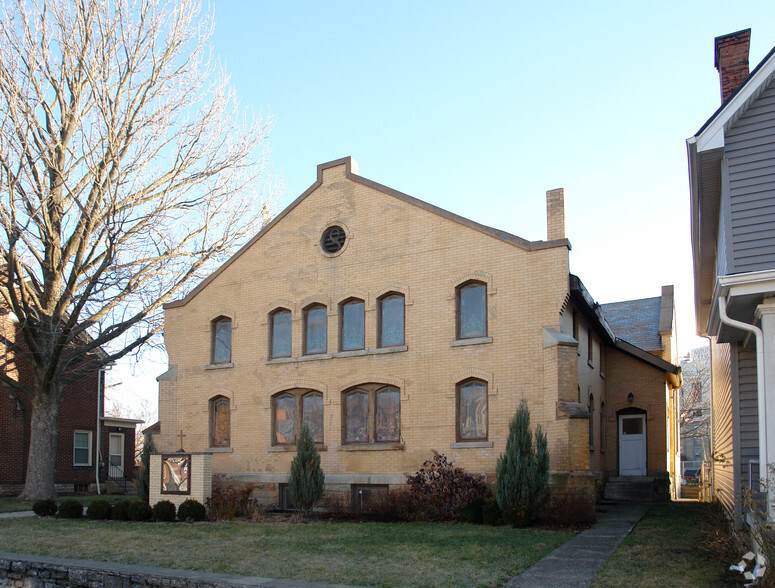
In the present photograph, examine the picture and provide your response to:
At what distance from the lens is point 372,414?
20.3 metres

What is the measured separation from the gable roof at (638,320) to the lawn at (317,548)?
17.2 metres

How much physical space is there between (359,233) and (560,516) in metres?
9.53

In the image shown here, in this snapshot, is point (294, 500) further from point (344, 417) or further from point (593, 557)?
point (593, 557)

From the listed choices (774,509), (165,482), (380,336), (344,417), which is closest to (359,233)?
(380,336)

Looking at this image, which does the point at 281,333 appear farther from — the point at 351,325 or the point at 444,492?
the point at 444,492

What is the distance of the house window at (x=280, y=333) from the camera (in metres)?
22.3

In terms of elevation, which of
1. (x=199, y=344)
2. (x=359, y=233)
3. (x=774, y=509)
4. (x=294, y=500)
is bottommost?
(x=294, y=500)

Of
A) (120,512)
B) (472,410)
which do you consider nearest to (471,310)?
(472,410)

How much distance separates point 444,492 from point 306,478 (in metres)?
3.50

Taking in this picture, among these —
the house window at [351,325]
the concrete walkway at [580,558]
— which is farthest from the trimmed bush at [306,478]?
the concrete walkway at [580,558]

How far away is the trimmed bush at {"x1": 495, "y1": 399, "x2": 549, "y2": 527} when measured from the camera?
15914 mm

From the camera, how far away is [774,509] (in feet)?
30.9

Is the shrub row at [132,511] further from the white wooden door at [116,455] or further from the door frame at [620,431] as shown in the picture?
the white wooden door at [116,455]

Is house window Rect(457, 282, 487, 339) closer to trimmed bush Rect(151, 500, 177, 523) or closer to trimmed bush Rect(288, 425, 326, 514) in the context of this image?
trimmed bush Rect(288, 425, 326, 514)
